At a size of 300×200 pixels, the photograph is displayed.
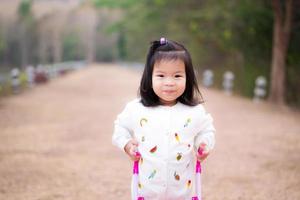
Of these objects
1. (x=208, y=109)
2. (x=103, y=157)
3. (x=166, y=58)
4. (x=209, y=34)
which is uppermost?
(x=166, y=58)

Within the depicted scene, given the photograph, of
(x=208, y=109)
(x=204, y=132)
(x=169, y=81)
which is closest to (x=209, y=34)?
(x=208, y=109)

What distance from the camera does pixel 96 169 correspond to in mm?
5527

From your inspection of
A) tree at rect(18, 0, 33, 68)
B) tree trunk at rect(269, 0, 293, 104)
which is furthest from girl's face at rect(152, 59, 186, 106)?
tree at rect(18, 0, 33, 68)

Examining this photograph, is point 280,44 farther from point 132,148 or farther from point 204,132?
point 132,148

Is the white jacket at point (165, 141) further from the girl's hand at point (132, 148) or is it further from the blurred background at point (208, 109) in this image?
the blurred background at point (208, 109)

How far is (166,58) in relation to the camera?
2.78m

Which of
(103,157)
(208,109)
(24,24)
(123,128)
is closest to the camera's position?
(123,128)

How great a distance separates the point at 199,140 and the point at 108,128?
5.84m

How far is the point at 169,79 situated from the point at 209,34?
14.6 m

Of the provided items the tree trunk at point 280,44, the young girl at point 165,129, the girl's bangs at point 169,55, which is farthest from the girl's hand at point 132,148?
the tree trunk at point 280,44

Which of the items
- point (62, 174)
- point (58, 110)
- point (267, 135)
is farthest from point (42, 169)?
point (58, 110)

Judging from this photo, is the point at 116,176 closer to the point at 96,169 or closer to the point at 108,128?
the point at 96,169

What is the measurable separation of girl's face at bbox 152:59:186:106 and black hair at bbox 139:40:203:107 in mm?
34

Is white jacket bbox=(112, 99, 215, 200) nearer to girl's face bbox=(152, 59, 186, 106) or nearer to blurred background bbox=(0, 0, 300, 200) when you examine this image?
girl's face bbox=(152, 59, 186, 106)
